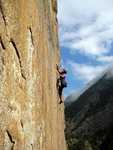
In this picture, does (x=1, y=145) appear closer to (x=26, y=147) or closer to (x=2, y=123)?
(x=2, y=123)

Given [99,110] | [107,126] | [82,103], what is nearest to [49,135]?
[107,126]

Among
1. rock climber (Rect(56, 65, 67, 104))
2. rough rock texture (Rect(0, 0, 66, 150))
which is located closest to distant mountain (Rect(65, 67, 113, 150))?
rock climber (Rect(56, 65, 67, 104))

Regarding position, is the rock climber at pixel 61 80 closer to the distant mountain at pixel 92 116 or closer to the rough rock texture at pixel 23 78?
the rough rock texture at pixel 23 78

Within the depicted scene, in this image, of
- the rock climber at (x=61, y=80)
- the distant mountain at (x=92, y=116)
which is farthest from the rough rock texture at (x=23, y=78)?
the distant mountain at (x=92, y=116)

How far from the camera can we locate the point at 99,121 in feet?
212

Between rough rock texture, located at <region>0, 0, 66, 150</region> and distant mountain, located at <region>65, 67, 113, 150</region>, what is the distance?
148 feet

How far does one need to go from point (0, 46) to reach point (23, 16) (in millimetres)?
1586

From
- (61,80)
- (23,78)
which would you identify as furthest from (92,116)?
(23,78)

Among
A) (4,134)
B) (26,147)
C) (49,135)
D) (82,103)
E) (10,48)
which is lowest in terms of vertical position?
(82,103)

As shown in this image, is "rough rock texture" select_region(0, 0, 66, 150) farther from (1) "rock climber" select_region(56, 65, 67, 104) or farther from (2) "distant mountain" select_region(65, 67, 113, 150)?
(2) "distant mountain" select_region(65, 67, 113, 150)

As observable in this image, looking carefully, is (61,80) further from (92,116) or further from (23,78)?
(92,116)

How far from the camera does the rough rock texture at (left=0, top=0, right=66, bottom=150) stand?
11234 mm

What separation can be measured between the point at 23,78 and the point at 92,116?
182ft

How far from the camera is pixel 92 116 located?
67062 mm
